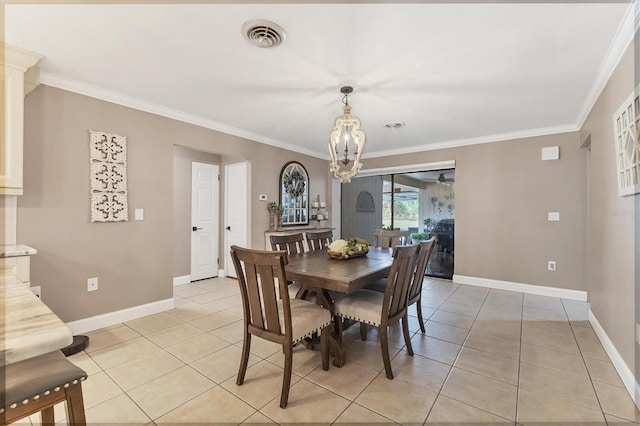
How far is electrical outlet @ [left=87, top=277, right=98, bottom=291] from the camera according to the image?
274 cm

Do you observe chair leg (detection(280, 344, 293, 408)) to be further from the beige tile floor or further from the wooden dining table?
the wooden dining table

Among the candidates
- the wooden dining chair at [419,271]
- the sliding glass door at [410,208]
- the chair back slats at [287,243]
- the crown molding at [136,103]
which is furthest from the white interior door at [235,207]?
the wooden dining chair at [419,271]

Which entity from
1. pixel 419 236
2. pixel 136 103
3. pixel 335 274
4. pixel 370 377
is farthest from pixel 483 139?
pixel 136 103

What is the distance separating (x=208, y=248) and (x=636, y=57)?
17.6 feet

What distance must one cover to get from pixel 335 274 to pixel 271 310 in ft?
1.71

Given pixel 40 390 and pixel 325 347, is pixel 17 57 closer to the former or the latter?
pixel 40 390

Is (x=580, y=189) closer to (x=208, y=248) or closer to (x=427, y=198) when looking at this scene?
(x=427, y=198)

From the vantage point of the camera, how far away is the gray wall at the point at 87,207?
247cm

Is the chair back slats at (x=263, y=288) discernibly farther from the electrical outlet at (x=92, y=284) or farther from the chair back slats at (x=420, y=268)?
the electrical outlet at (x=92, y=284)

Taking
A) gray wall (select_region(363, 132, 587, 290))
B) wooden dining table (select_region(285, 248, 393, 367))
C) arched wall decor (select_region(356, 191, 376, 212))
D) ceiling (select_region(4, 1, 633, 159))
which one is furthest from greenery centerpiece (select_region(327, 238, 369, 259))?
arched wall decor (select_region(356, 191, 376, 212))

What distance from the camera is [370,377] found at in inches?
78.0

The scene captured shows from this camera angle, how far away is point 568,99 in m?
2.96

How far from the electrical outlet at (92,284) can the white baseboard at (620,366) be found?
4387 mm

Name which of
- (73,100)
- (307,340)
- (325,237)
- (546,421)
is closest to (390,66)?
(325,237)
